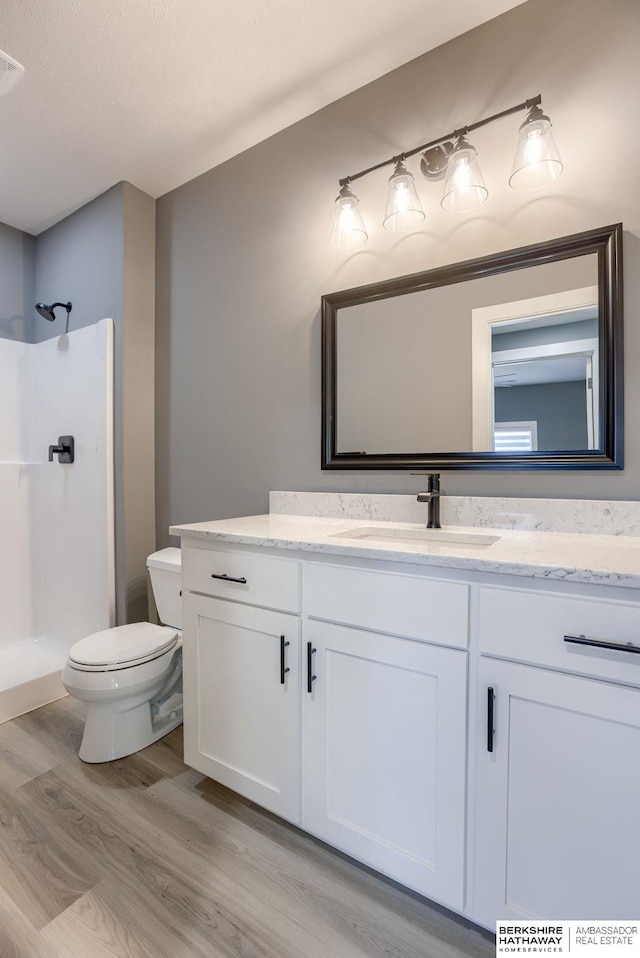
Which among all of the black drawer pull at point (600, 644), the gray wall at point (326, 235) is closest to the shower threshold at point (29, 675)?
the gray wall at point (326, 235)

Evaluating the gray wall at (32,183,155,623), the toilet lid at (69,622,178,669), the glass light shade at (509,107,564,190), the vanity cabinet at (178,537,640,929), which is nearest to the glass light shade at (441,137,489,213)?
the glass light shade at (509,107,564,190)

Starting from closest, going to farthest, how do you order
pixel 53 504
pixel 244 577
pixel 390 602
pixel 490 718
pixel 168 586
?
pixel 490 718 < pixel 390 602 < pixel 244 577 < pixel 168 586 < pixel 53 504

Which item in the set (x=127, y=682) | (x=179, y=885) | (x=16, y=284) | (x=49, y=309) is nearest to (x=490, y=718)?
(x=179, y=885)

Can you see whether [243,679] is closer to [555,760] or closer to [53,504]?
[555,760]

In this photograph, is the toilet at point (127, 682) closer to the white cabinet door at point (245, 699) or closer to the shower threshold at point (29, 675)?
the white cabinet door at point (245, 699)

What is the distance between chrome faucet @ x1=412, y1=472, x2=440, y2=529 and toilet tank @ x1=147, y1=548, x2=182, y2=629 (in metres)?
1.09

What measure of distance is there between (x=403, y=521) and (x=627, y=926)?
1.08m

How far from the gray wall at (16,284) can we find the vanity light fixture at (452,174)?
213 cm

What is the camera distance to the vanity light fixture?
4.23 ft

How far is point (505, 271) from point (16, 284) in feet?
9.22

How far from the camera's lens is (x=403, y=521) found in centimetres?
162

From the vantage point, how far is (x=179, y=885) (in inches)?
46.3

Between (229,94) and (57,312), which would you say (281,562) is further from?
(57,312)

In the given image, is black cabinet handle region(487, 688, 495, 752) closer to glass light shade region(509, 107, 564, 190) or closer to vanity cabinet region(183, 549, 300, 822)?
vanity cabinet region(183, 549, 300, 822)
